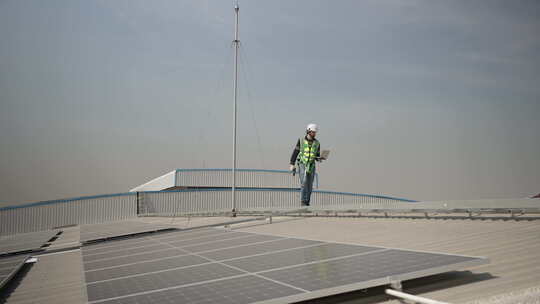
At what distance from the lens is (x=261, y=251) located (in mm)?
4648

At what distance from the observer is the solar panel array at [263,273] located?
2801mm

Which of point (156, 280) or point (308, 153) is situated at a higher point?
point (308, 153)

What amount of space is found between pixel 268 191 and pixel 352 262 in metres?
27.0

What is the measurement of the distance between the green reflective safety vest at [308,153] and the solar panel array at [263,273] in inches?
271

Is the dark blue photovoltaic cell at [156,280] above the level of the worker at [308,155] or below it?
below

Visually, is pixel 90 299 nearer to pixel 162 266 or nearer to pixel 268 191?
pixel 162 266

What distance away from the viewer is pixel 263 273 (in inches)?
133

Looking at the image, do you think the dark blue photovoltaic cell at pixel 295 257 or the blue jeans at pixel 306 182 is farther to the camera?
the blue jeans at pixel 306 182

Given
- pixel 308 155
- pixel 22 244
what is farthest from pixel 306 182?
pixel 22 244

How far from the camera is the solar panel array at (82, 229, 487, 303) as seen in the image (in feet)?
9.19

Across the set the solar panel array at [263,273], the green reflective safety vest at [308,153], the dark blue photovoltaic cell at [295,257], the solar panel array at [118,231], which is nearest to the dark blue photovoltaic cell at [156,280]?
the solar panel array at [263,273]

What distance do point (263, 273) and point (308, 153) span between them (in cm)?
848

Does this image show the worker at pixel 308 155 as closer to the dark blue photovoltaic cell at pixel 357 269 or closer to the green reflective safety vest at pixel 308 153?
the green reflective safety vest at pixel 308 153

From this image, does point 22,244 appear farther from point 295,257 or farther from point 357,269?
point 357,269
